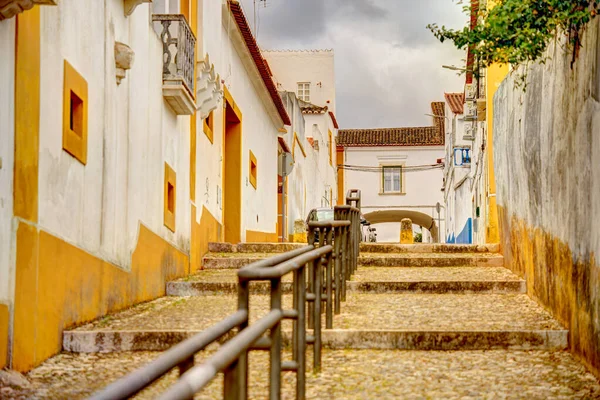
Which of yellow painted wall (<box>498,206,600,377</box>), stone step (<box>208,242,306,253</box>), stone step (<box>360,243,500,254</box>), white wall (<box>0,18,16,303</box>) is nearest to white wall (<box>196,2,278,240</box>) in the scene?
stone step (<box>208,242,306,253</box>)

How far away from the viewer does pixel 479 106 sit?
15531mm

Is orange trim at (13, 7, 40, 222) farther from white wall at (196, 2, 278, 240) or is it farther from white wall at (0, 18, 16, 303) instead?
white wall at (196, 2, 278, 240)

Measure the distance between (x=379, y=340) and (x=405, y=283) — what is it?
2435 mm

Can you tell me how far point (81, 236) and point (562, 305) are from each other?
3.64 m

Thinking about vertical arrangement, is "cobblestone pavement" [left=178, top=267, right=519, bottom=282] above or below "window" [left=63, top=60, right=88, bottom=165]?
below

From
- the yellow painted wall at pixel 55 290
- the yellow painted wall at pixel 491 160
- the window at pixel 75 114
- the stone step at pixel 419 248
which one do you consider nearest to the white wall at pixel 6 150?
the yellow painted wall at pixel 55 290

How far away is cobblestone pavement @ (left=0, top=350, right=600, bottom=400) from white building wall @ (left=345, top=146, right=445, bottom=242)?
37132 mm

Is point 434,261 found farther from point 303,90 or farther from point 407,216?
point 407,216

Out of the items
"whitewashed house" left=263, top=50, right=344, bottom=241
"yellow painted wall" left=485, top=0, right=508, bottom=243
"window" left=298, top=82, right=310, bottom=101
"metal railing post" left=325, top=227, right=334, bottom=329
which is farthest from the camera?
"window" left=298, top=82, right=310, bottom=101

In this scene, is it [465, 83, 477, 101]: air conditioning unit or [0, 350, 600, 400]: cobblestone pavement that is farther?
[465, 83, 477, 101]: air conditioning unit

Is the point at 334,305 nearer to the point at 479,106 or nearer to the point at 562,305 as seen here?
the point at 562,305

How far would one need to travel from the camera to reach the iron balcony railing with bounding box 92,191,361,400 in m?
1.70

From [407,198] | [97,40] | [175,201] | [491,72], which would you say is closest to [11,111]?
[97,40]

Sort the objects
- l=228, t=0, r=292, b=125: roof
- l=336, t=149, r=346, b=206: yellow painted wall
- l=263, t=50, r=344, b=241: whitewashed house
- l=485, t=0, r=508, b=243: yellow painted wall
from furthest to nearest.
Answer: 1. l=336, t=149, r=346, b=206: yellow painted wall
2. l=263, t=50, r=344, b=241: whitewashed house
3. l=228, t=0, r=292, b=125: roof
4. l=485, t=0, r=508, b=243: yellow painted wall
